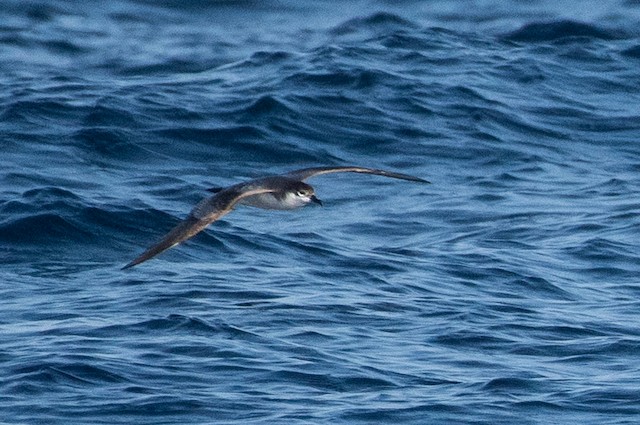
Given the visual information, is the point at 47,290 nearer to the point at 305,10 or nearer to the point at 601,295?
the point at 601,295

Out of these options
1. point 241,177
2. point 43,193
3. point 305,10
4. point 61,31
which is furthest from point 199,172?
point 305,10

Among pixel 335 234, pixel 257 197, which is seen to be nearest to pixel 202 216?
pixel 257 197

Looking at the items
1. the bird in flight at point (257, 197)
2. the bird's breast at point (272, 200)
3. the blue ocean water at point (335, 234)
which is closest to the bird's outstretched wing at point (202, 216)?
the bird in flight at point (257, 197)

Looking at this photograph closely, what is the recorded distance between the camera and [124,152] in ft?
57.7

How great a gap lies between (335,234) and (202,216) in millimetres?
4809

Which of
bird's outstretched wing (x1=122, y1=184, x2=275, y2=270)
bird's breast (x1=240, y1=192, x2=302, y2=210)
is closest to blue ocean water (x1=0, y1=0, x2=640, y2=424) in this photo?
bird's breast (x1=240, y1=192, x2=302, y2=210)

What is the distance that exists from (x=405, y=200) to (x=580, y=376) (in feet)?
16.8

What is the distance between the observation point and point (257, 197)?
1204 centimetres

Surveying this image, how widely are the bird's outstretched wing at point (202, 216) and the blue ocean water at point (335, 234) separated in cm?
118

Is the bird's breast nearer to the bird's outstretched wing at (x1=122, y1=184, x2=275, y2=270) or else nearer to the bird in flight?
the bird in flight

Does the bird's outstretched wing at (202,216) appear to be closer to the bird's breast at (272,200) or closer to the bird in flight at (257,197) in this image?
the bird in flight at (257,197)

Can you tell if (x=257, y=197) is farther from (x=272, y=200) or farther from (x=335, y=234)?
(x=335, y=234)

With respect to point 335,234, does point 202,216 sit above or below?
below

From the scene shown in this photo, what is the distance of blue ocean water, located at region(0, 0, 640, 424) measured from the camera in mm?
11266
